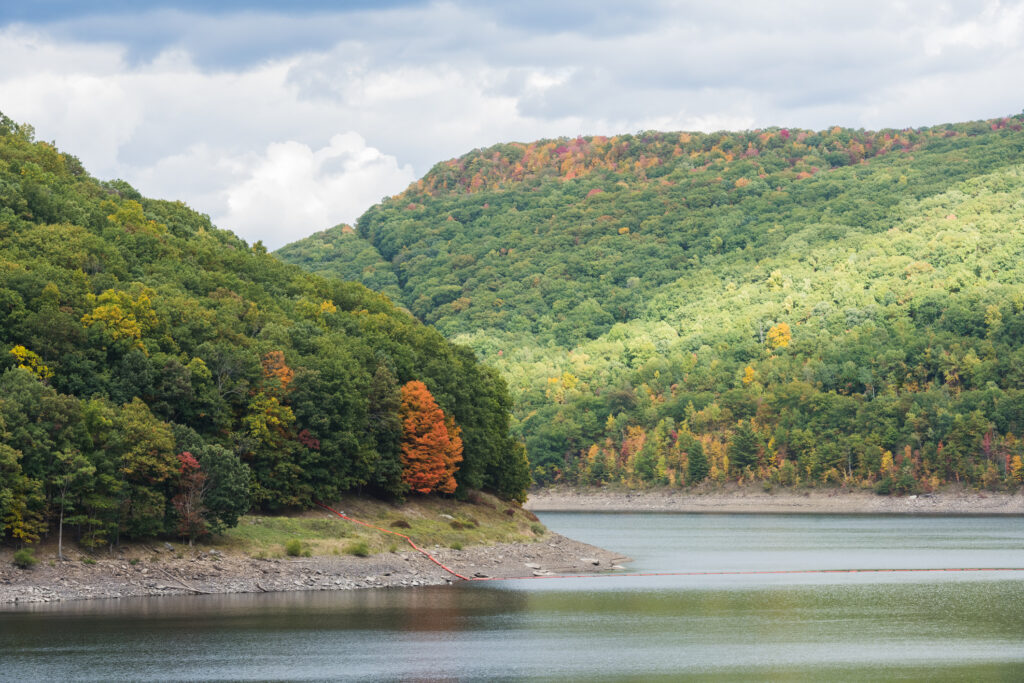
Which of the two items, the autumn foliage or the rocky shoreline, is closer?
the rocky shoreline

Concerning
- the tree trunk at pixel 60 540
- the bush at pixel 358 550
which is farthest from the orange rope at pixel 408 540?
the tree trunk at pixel 60 540

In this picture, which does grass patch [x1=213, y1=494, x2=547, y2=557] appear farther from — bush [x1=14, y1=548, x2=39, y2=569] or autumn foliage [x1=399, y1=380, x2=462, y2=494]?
bush [x1=14, y1=548, x2=39, y2=569]

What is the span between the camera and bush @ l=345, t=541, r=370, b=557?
270 ft

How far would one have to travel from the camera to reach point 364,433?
9644cm

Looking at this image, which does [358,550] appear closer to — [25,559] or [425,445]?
[425,445]

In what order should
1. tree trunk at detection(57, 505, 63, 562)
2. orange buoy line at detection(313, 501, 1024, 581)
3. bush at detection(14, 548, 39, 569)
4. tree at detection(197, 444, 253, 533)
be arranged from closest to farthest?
1. bush at detection(14, 548, 39, 569)
2. tree trunk at detection(57, 505, 63, 562)
3. tree at detection(197, 444, 253, 533)
4. orange buoy line at detection(313, 501, 1024, 581)

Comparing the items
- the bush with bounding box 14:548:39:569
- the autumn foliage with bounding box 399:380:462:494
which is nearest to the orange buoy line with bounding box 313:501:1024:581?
the autumn foliage with bounding box 399:380:462:494

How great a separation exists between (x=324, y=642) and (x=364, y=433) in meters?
37.1

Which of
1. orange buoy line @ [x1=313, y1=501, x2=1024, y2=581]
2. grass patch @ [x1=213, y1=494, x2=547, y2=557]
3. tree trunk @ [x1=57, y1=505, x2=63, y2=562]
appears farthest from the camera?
orange buoy line @ [x1=313, y1=501, x2=1024, y2=581]

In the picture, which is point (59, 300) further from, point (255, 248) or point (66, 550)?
point (255, 248)

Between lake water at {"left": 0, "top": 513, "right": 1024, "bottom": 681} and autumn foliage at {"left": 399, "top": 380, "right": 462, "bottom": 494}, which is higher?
autumn foliage at {"left": 399, "top": 380, "right": 462, "bottom": 494}

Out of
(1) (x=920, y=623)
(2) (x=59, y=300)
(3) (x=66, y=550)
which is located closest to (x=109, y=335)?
(2) (x=59, y=300)

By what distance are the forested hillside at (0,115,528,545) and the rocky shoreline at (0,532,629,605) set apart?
1536mm

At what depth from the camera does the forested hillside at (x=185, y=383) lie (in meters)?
70.4
